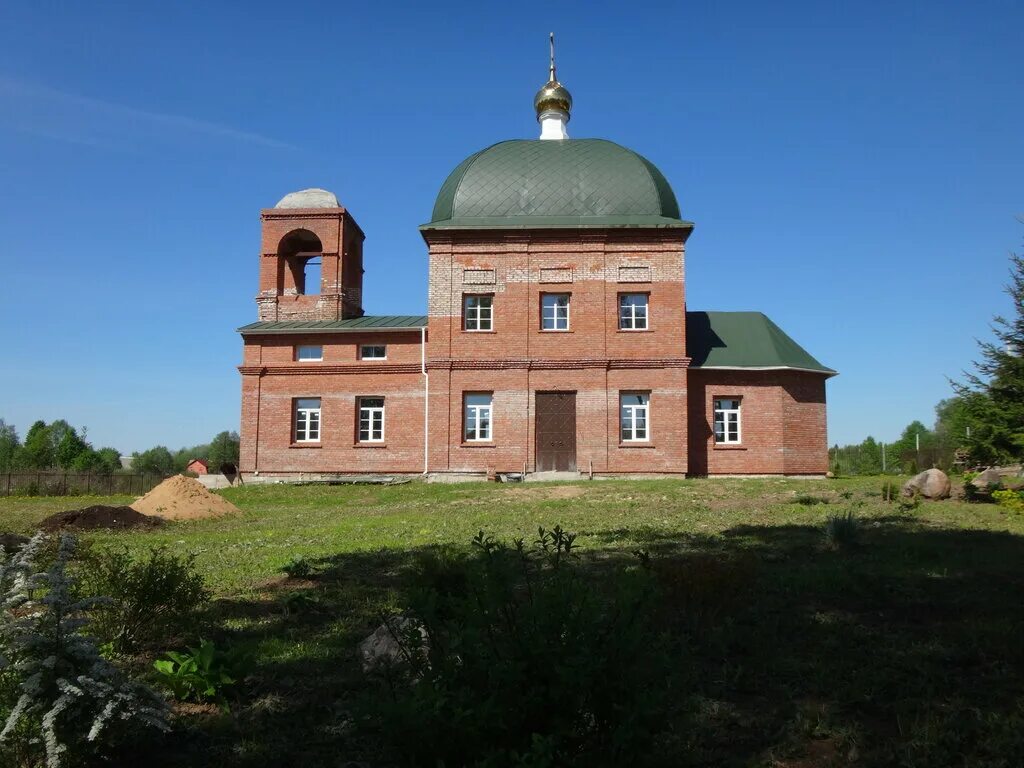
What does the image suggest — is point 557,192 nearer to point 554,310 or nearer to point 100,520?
point 554,310

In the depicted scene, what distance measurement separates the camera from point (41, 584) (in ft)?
11.9

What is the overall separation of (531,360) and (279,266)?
1065 cm

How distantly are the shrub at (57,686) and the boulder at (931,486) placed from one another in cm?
1463

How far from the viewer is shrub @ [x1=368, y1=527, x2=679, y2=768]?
2.67 meters

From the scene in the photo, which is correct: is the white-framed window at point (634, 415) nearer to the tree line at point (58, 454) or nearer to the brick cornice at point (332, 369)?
the brick cornice at point (332, 369)

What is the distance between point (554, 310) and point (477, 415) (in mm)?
4301

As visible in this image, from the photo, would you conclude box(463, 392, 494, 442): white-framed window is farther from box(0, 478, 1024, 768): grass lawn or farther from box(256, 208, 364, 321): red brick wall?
box(0, 478, 1024, 768): grass lawn

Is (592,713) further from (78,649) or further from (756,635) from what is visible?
(756,635)

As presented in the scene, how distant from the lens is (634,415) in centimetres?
2406

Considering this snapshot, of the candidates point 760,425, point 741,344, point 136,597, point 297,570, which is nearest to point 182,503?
point 297,570

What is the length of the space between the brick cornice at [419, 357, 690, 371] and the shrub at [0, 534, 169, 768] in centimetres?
2066

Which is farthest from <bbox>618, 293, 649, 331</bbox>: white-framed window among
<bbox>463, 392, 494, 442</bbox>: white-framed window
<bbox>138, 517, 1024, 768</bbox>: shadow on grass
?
<bbox>138, 517, 1024, 768</bbox>: shadow on grass

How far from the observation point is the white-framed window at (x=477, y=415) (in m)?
24.3

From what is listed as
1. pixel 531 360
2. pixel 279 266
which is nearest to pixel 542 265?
pixel 531 360
